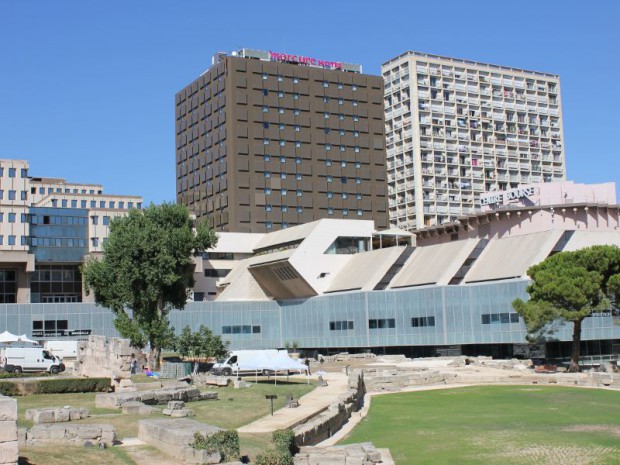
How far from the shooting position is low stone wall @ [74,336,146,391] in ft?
176

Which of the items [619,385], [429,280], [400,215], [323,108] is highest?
[323,108]

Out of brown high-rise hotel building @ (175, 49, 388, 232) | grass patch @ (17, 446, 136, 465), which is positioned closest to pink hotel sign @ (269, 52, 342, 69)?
brown high-rise hotel building @ (175, 49, 388, 232)

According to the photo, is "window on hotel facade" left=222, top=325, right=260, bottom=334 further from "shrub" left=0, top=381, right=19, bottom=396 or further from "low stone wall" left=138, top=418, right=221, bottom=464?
"low stone wall" left=138, top=418, right=221, bottom=464

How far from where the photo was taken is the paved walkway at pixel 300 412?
34.1 metres

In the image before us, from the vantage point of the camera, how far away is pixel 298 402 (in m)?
42.8

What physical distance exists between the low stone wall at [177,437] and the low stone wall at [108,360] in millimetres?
19811

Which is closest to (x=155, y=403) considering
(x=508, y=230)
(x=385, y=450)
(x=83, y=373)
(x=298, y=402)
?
(x=298, y=402)

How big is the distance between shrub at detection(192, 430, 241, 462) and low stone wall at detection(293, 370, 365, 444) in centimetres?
579

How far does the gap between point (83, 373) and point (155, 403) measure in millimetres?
26445

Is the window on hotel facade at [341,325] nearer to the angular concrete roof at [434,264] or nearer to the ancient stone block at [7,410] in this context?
the angular concrete roof at [434,264]

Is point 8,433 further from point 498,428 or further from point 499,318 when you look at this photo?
point 499,318

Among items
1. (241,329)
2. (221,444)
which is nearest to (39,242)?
(241,329)

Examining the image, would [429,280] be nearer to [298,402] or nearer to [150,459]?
[298,402]

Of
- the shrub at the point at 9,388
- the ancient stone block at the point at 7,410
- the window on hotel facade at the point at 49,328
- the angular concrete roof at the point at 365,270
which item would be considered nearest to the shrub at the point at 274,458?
the ancient stone block at the point at 7,410
